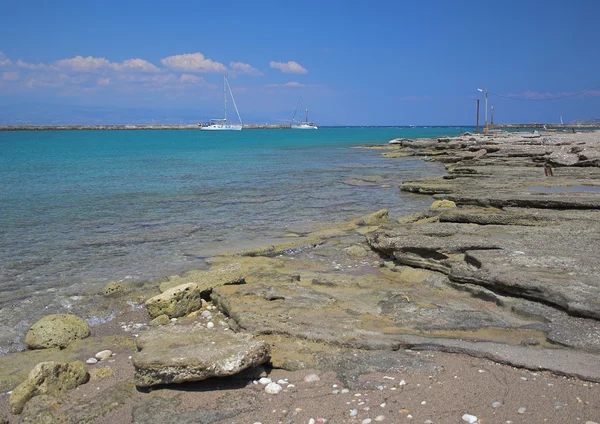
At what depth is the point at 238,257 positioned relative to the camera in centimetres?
1082

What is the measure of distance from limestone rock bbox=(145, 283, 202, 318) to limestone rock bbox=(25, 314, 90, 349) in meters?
0.99

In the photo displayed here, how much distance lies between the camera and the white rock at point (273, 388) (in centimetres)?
481

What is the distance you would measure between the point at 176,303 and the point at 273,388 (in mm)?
2994

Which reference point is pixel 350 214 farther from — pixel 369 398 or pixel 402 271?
pixel 369 398

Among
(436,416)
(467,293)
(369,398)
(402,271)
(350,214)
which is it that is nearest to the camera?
(436,416)

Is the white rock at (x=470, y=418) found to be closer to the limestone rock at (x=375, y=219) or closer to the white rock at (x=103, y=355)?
the white rock at (x=103, y=355)

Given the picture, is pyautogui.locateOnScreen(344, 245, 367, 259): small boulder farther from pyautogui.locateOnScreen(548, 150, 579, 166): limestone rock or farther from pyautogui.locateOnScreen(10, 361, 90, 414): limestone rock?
pyautogui.locateOnScreen(548, 150, 579, 166): limestone rock

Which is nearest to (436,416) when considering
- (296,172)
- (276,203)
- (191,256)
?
(191,256)

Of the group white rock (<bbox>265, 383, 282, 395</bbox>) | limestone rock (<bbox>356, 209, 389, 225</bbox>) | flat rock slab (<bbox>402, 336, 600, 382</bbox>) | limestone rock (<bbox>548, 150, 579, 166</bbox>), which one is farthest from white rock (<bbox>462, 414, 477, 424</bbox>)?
limestone rock (<bbox>548, 150, 579, 166</bbox>)

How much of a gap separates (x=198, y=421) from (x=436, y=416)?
2.02m

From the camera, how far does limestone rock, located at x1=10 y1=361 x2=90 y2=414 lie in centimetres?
493

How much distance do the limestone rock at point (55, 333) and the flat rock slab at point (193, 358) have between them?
6.19 feet

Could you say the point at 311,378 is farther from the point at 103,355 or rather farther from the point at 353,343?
the point at 103,355

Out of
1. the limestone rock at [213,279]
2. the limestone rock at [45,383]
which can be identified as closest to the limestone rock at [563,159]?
the limestone rock at [213,279]
